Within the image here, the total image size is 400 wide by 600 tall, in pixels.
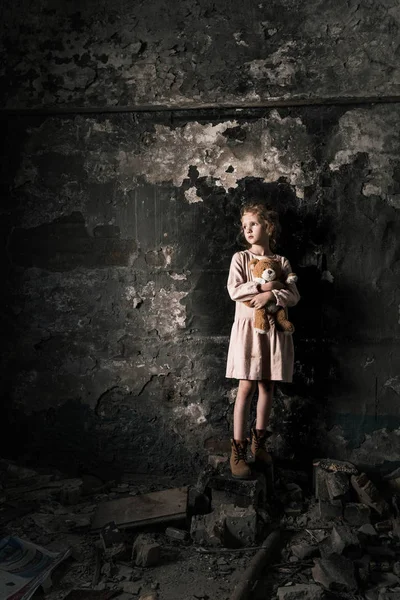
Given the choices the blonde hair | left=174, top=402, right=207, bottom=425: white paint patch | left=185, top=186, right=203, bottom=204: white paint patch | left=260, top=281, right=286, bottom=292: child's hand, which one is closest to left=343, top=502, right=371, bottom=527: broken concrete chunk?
left=174, top=402, right=207, bottom=425: white paint patch

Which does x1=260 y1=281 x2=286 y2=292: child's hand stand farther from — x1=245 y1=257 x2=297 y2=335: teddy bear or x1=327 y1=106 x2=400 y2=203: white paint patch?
x1=327 y1=106 x2=400 y2=203: white paint patch

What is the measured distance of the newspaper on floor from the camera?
280cm

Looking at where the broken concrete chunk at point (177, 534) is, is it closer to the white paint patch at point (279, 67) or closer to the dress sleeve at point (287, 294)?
the dress sleeve at point (287, 294)

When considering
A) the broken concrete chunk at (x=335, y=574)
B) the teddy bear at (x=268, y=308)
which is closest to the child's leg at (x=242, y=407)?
the teddy bear at (x=268, y=308)

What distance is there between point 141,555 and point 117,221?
243 cm

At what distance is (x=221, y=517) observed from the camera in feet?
10.9

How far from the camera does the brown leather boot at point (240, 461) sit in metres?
3.58

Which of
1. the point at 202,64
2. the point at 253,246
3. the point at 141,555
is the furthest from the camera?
the point at 202,64

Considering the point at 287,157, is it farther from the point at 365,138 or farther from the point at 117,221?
the point at 117,221

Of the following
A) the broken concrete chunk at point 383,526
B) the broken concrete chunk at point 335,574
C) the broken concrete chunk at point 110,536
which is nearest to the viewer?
the broken concrete chunk at point 335,574

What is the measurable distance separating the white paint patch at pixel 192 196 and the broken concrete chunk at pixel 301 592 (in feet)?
8.92

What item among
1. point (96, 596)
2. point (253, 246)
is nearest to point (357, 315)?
point (253, 246)

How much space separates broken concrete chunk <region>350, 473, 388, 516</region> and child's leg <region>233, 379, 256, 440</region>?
2.86 feet

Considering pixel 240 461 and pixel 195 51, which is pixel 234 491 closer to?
pixel 240 461
